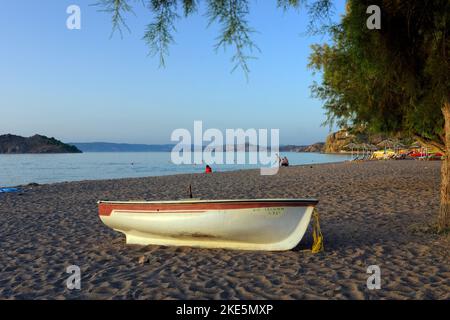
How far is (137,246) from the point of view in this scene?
28.2ft

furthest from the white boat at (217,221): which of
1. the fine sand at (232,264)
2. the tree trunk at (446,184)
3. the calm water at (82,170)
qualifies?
the calm water at (82,170)

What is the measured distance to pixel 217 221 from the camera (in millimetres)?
7609

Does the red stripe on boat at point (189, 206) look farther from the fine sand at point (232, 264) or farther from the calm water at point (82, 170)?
the calm water at point (82, 170)

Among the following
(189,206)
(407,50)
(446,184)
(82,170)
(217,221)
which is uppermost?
(407,50)

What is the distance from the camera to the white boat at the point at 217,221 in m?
7.41

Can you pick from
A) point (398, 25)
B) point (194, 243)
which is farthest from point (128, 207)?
point (398, 25)

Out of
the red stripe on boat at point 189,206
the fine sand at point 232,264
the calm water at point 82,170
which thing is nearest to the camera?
the fine sand at point 232,264

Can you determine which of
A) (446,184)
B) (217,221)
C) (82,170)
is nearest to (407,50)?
(446,184)

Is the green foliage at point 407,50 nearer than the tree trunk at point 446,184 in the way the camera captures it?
Yes

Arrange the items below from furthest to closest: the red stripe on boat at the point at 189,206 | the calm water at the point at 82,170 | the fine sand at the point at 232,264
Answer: the calm water at the point at 82,170
the red stripe on boat at the point at 189,206
the fine sand at the point at 232,264

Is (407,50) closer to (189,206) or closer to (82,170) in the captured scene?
(189,206)

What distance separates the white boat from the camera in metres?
7.41
